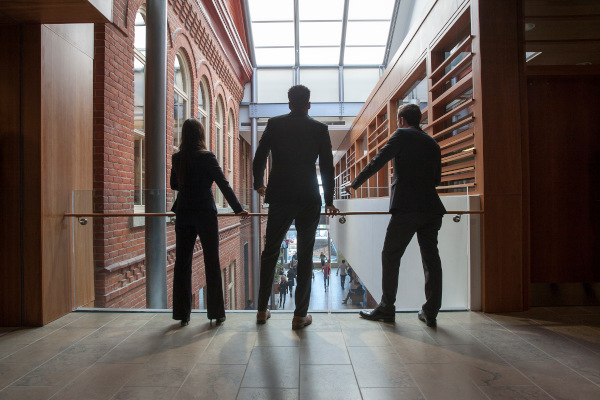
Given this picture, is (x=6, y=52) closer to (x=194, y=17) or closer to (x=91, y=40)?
(x=91, y=40)

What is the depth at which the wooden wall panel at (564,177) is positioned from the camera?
344 cm

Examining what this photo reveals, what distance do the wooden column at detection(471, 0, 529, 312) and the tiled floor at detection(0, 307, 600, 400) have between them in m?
0.27

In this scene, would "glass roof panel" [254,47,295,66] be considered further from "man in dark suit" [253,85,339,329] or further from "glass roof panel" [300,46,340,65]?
"man in dark suit" [253,85,339,329]

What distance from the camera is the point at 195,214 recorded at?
106 inches

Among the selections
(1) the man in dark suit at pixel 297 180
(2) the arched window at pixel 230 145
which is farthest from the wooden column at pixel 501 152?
(2) the arched window at pixel 230 145

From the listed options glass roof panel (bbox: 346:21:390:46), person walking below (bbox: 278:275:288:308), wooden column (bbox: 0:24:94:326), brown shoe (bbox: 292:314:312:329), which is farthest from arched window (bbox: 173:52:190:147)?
glass roof panel (bbox: 346:21:390:46)

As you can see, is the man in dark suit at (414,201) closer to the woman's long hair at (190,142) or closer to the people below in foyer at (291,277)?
the people below in foyer at (291,277)

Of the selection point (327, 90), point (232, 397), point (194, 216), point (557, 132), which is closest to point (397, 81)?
point (557, 132)

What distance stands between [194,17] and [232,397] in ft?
22.8

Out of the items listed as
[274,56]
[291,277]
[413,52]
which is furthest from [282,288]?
[274,56]

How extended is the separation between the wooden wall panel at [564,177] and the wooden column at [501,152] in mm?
526

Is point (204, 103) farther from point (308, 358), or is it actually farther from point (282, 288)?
point (308, 358)

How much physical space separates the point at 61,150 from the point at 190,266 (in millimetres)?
1330

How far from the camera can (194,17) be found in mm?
7113
